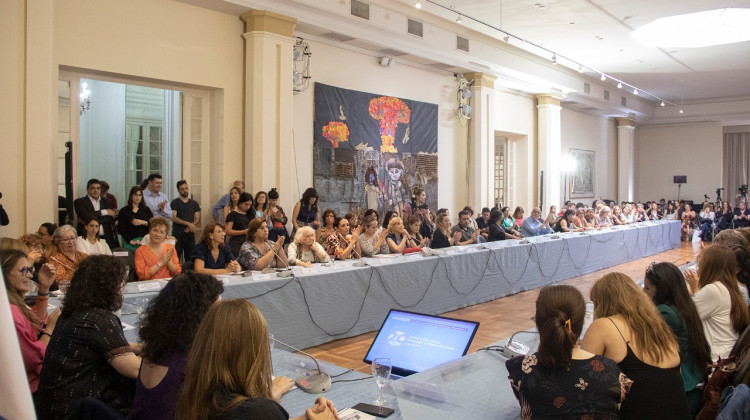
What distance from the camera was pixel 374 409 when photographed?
6.38 feet

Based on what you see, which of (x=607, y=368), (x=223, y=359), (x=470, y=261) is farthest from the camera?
(x=470, y=261)

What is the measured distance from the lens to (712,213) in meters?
15.4

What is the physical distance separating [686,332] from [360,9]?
6.83 metres

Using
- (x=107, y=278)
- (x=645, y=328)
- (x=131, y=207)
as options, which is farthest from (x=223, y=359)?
(x=131, y=207)

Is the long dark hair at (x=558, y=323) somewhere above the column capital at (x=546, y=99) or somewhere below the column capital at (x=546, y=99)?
below

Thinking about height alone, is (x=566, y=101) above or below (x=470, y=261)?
above

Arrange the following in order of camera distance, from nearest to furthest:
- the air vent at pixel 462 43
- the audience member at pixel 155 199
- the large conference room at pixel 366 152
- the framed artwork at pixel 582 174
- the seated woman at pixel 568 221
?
the large conference room at pixel 366 152
the audience member at pixel 155 199
the air vent at pixel 462 43
the seated woman at pixel 568 221
the framed artwork at pixel 582 174

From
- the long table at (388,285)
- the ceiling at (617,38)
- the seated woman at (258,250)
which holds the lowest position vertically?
the long table at (388,285)

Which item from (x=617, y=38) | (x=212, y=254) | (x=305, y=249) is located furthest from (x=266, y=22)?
(x=617, y=38)

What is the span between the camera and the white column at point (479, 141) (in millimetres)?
11195

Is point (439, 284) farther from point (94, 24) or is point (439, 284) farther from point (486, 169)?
point (486, 169)

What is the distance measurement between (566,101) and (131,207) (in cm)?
1160

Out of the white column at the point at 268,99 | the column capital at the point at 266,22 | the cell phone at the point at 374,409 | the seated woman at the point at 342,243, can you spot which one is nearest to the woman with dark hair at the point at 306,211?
the white column at the point at 268,99

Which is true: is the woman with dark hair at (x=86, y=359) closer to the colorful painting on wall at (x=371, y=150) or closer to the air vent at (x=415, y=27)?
the colorful painting on wall at (x=371, y=150)
